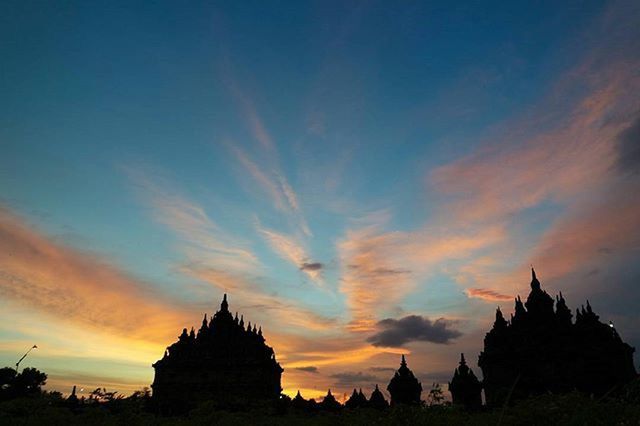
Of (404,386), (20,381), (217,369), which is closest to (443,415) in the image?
(404,386)

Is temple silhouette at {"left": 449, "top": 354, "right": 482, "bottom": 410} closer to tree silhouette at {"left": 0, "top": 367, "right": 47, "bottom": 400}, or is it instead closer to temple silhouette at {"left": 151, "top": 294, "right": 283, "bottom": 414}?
temple silhouette at {"left": 151, "top": 294, "right": 283, "bottom": 414}

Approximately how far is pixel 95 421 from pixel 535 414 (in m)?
24.3

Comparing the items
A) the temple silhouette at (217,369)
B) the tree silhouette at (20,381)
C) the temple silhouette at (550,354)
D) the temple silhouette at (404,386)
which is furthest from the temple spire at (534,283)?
the tree silhouette at (20,381)

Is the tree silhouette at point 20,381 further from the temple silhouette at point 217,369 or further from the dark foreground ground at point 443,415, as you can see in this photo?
the dark foreground ground at point 443,415

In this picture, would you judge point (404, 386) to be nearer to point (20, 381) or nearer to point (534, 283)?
point (534, 283)

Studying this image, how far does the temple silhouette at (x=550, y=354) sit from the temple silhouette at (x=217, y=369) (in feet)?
78.4

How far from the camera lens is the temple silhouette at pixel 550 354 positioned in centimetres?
4581

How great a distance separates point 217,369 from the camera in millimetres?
59531

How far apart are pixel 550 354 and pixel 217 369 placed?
129ft

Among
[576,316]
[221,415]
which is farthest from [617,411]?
[576,316]

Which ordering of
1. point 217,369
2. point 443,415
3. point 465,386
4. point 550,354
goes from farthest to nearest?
point 217,369 → point 465,386 → point 550,354 → point 443,415

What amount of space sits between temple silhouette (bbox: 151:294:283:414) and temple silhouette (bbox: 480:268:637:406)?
941 inches

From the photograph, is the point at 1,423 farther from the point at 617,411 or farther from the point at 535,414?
the point at 617,411

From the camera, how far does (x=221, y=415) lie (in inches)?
1368
